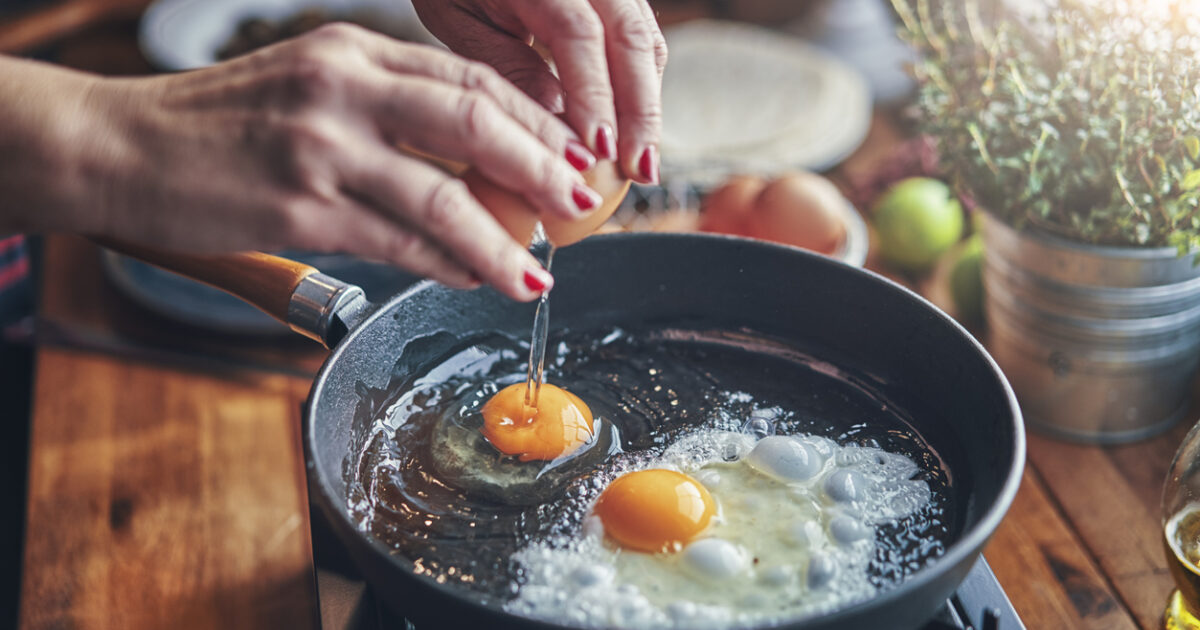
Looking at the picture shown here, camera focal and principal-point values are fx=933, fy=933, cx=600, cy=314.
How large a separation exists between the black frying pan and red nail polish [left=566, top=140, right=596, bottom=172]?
1.15 feet

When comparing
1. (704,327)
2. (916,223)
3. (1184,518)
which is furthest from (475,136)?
(916,223)

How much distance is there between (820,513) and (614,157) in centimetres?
44

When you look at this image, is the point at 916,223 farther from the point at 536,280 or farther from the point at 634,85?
the point at 536,280

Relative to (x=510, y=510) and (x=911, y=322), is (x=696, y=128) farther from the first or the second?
(x=510, y=510)

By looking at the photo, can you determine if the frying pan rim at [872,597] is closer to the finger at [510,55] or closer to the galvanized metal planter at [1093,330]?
the finger at [510,55]

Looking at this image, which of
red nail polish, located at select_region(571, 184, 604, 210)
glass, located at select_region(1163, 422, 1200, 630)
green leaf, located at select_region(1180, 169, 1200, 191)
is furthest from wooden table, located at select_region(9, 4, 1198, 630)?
red nail polish, located at select_region(571, 184, 604, 210)

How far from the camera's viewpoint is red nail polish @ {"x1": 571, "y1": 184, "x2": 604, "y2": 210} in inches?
32.2

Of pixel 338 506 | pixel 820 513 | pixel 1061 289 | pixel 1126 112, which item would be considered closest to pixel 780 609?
pixel 820 513

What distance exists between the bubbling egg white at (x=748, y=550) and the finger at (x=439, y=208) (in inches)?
12.4

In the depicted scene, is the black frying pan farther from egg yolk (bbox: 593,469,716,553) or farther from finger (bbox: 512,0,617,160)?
finger (bbox: 512,0,617,160)

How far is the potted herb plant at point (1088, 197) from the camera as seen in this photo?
1.28m

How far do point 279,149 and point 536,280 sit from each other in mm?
242

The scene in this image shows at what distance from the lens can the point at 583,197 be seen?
83 cm

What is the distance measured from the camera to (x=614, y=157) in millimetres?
906
